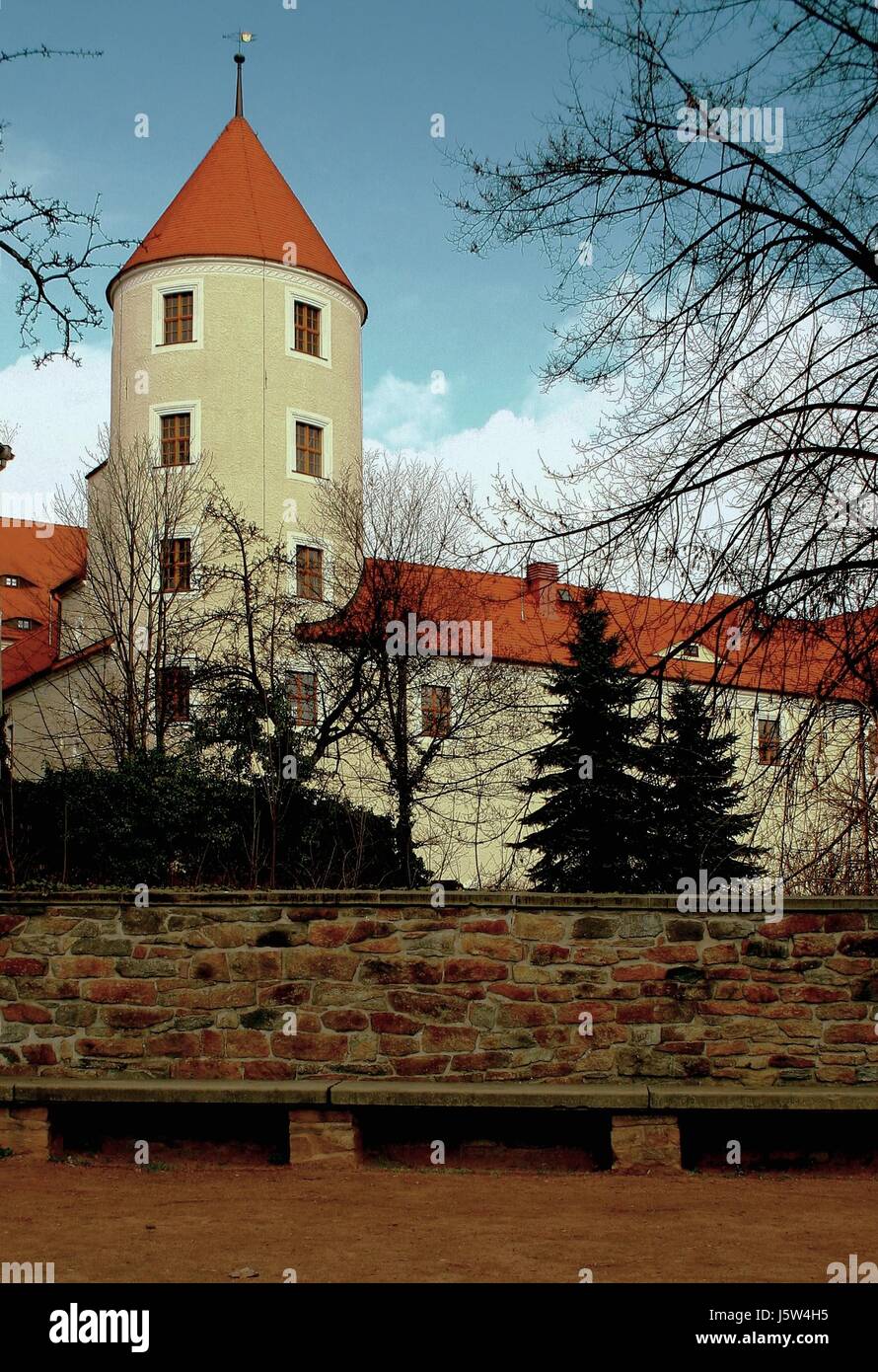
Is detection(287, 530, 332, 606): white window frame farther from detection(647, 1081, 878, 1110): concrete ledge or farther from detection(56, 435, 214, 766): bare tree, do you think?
detection(647, 1081, 878, 1110): concrete ledge

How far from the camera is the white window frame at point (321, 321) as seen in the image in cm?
3462

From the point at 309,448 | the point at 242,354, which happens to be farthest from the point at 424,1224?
the point at 242,354

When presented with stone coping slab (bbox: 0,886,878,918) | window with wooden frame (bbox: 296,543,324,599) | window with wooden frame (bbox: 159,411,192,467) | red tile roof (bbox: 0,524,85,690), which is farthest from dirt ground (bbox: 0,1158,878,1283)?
red tile roof (bbox: 0,524,85,690)

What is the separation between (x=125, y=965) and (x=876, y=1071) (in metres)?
4.95

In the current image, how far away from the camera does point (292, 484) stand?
3391 centimetres

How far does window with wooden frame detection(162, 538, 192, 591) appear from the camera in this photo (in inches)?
1156

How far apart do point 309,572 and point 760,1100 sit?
2193 cm

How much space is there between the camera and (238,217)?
3547 centimetres

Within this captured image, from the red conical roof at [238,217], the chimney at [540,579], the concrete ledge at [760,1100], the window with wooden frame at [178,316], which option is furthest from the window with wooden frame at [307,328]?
the concrete ledge at [760,1100]

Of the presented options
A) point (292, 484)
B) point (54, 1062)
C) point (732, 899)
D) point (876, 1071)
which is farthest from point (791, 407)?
point (292, 484)

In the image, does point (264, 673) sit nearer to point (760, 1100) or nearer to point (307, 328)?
point (307, 328)

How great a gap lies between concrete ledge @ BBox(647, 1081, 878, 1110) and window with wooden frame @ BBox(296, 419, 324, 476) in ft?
89.5

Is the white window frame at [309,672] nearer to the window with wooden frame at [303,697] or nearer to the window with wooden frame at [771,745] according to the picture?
the window with wooden frame at [303,697]
